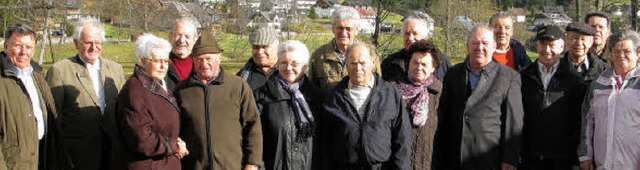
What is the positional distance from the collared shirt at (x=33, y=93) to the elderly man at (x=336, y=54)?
6.76 feet

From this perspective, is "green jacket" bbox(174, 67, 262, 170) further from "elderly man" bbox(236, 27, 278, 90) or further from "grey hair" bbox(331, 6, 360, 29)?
"grey hair" bbox(331, 6, 360, 29)

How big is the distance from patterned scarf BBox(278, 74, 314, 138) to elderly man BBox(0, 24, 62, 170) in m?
1.71

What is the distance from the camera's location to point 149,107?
3977 millimetres

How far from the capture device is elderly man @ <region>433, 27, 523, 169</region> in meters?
4.62

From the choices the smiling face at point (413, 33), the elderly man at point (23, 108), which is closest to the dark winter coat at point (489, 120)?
the smiling face at point (413, 33)

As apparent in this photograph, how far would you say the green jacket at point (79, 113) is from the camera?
4789 mm

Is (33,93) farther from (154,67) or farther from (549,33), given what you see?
(549,33)

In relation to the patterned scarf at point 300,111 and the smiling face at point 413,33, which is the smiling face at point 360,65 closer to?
the patterned scarf at point 300,111

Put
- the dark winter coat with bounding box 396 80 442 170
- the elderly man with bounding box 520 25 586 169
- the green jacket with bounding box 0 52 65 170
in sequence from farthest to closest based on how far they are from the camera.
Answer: the elderly man with bounding box 520 25 586 169
the dark winter coat with bounding box 396 80 442 170
the green jacket with bounding box 0 52 65 170

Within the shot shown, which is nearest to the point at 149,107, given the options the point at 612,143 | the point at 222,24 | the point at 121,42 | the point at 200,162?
the point at 200,162

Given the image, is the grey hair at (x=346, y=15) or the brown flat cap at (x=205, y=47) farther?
the grey hair at (x=346, y=15)

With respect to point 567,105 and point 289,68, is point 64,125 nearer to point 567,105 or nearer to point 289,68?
point 289,68

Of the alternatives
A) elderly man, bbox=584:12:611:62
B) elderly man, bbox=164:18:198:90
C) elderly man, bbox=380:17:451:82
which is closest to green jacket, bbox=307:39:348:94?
elderly man, bbox=380:17:451:82

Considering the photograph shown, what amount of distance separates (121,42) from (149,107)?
2940cm
